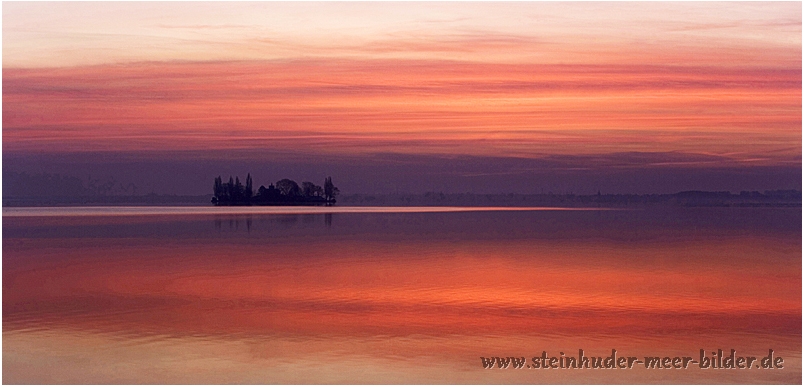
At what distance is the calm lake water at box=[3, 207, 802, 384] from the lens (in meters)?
9.22

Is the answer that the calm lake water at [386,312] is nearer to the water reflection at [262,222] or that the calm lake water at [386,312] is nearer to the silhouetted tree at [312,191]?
the water reflection at [262,222]

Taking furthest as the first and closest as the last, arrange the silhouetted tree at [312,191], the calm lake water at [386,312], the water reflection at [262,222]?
the silhouetted tree at [312,191]
the water reflection at [262,222]
the calm lake water at [386,312]

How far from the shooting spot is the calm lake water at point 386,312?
922cm

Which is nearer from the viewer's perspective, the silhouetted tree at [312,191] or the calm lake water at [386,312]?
the calm lake water at [386,312]

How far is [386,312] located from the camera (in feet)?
39.3

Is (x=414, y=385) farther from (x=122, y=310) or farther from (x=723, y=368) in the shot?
(x=122, y=310)

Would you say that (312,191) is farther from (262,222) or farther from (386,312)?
(386,312)

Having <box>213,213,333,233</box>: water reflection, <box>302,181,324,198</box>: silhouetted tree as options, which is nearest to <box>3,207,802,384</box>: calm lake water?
<box>213,213,333,233</box>: water reflection

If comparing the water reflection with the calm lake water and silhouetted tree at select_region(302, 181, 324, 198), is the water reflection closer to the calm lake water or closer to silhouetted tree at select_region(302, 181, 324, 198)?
the calm lake water

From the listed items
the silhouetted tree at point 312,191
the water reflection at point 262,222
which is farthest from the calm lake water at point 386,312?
the silhouetted tree at point 312,191

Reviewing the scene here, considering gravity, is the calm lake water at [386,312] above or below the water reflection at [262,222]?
below

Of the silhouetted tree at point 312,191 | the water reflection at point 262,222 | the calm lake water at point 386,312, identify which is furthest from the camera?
the silhouetted tree at point 312,191

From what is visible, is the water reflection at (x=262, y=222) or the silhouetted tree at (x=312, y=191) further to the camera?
Answer: the silhouetted tree at (x=312, y=191)

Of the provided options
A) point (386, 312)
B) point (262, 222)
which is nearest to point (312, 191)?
point (262, 222)
